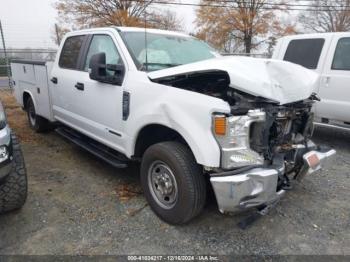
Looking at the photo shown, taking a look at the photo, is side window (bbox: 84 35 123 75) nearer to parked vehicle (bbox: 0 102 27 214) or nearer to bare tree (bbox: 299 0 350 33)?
parked vehicle (bbox: 0 102 27 214)

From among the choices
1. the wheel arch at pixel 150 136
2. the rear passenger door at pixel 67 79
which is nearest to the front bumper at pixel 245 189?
the wheel arch at pixel 150 136

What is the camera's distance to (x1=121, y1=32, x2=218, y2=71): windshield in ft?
11.8

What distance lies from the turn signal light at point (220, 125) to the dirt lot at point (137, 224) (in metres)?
1.04

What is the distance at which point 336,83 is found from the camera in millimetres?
5441

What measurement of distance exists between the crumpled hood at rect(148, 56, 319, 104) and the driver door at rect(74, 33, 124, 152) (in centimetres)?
67

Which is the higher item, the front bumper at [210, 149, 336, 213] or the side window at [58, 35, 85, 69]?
the side window at [58, 35, 85, 69]

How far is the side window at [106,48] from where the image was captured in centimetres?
376

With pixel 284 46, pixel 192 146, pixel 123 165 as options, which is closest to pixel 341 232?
pixel 192 146

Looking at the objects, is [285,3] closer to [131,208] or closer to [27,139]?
[27,139]

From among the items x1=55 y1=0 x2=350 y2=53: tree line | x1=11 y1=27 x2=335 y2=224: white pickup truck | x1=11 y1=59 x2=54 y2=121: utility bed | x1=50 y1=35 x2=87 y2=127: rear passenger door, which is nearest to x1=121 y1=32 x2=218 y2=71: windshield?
x1=11 y1=27 x2=335 y2=224: white pickup truck

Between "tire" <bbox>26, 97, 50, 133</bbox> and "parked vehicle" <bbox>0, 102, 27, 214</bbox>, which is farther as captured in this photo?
"tire" <bbox>26, 97, 50, 133</bbox>

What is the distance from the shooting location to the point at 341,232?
307 cm

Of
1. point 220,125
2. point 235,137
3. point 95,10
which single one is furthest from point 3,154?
point 95,10

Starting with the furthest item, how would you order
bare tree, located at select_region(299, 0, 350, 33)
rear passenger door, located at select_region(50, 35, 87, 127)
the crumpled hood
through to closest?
bare tree, located at select_region(299, 0, 350, 33) → rear passenger door, located at select_region(50, 35, 87, 127) → the crumpled hood
